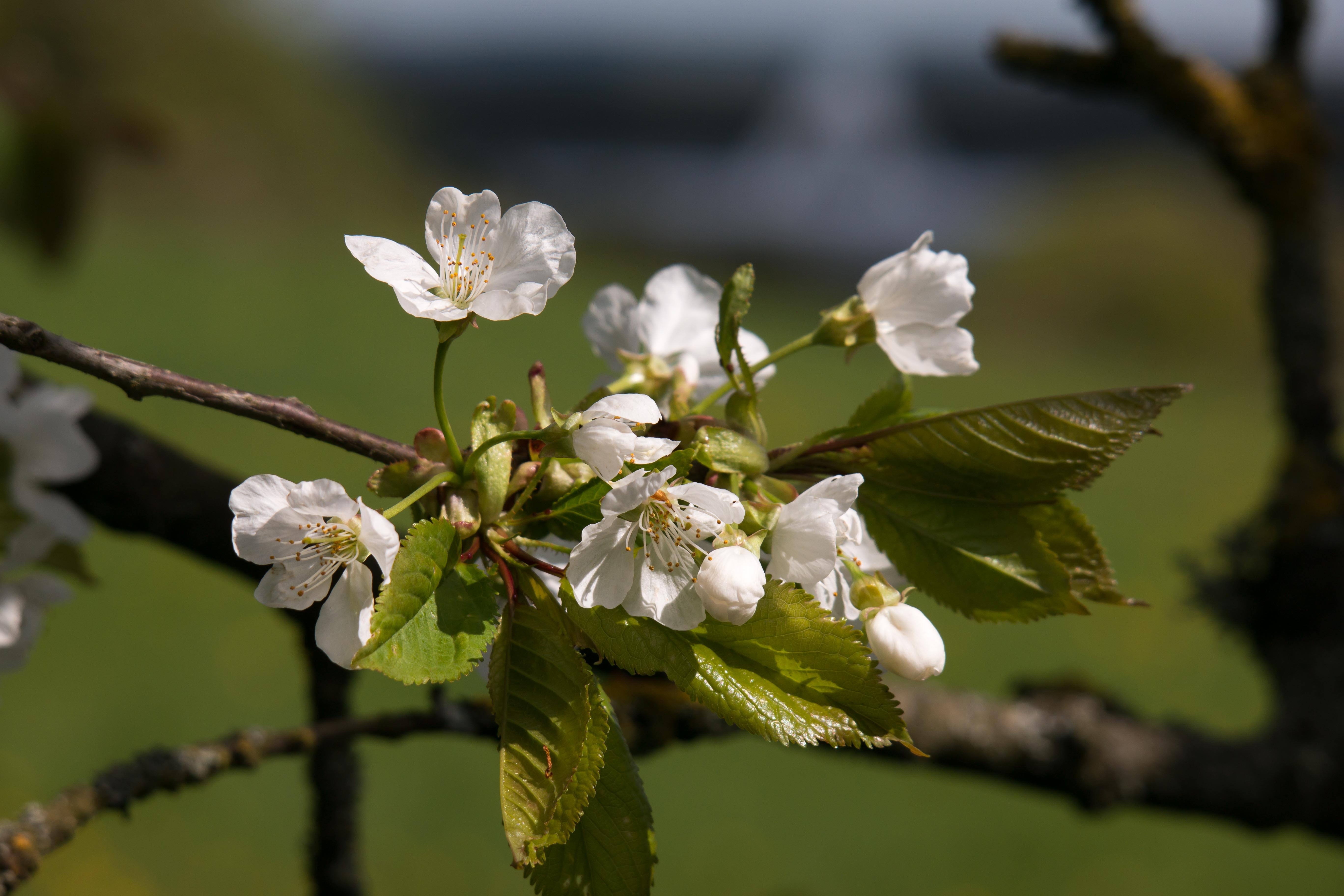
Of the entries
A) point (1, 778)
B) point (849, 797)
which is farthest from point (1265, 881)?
point (1, 778)

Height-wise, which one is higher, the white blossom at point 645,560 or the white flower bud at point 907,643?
the white blossom at point 645,560

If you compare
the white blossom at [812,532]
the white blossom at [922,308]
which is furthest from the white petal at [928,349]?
the white blossom at [812,532]

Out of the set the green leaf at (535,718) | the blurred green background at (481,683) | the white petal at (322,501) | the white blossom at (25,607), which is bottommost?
the blurred green background at (481,683)

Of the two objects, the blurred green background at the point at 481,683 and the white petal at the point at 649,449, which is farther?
the blurred green background at the point at 481,683

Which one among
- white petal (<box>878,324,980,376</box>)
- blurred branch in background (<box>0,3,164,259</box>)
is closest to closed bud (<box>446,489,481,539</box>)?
white petal (<box>878,324,980,376</box>)

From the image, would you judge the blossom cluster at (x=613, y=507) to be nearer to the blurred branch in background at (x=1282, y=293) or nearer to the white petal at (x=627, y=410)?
the white petal at (x=627, y=410)

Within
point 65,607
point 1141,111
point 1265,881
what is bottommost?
point 65,607

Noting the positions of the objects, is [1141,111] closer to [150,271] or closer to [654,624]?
[654,624]

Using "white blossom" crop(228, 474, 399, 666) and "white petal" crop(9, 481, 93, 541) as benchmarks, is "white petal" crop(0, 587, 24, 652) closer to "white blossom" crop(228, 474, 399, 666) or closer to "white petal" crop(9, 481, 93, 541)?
"white petal" crop(9, 481, 93, 541)
